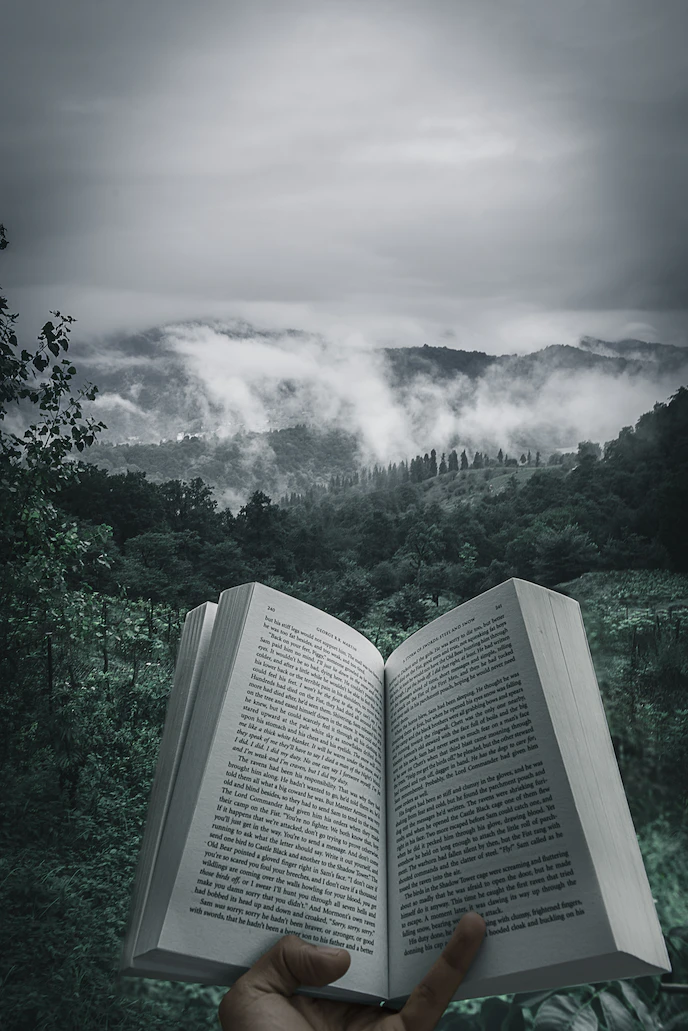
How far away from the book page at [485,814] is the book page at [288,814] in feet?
0.11

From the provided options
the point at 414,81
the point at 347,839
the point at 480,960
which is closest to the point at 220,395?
the point at 414,81

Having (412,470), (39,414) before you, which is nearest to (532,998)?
(412,470)

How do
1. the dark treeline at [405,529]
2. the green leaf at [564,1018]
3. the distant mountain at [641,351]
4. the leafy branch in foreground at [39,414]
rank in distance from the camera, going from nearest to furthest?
the green leaf at [564,1018] → the leafy branch in foreground at [39,414] → the dark treeline at [405,529] → the distant mountain at [641,351]

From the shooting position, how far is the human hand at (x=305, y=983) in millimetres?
530

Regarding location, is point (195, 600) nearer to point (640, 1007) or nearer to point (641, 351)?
point (640, 1007)

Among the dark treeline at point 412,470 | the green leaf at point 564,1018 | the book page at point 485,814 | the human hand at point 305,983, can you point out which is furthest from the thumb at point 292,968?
the dark treeline at point 412,470

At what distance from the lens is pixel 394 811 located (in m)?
0.71

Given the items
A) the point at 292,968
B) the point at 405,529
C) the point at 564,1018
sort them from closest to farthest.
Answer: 1. the point at 292,968
2. the point at 564,1018
3. the point at 405,529

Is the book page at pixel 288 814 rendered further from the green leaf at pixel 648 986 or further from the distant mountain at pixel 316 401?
the distant mountain at pixel 316 401

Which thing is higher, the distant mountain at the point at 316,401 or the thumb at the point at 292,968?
the distant mountain at the point at 316,401

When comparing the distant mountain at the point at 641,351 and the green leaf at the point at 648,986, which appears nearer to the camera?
the green leaf at the point at 648,986

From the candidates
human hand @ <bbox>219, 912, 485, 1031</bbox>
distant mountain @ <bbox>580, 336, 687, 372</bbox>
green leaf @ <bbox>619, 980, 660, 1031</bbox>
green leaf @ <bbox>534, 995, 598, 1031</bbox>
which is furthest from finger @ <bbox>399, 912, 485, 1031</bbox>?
distant mountain @ <bbox>580, 336, 687, 372</bbox>

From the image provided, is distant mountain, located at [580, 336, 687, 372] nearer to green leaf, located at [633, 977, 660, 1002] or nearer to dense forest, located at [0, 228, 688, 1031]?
dense forest, located at [0, 228, 688, 1031]

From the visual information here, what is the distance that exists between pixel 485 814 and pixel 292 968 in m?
0.22
